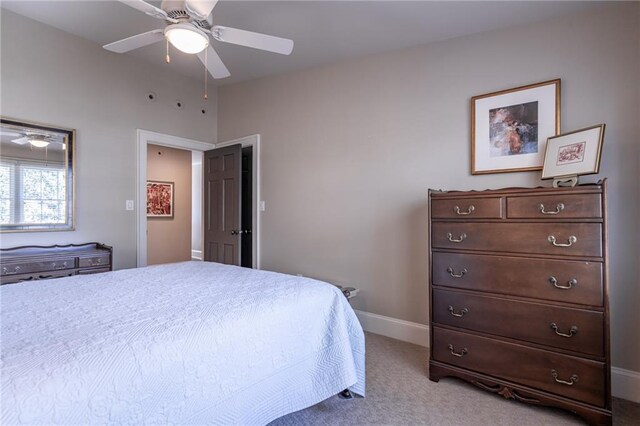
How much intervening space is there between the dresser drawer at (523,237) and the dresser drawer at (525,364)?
1.97 feet

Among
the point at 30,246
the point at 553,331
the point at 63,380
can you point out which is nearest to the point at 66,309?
the point at 63,380

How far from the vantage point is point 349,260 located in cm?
324

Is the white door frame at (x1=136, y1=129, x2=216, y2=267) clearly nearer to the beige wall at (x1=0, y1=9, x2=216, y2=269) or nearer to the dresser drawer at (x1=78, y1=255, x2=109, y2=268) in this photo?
the beige wall at (x1=0, y1=9, x2=216, y2=269)

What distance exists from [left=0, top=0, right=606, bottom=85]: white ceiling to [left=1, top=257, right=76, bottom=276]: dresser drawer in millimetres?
2080

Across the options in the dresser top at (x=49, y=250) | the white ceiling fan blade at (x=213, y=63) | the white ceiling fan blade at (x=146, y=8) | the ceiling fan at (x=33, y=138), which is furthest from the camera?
the ceiling fan at (x=33, y=138)

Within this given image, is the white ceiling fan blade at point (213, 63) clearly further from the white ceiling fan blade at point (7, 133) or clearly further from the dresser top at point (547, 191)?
the dresser top at point (547, 191)

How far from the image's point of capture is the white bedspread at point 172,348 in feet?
2.75

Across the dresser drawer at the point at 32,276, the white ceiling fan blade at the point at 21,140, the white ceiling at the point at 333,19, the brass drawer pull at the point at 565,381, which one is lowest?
the brass drawer pull at the point at 565,381

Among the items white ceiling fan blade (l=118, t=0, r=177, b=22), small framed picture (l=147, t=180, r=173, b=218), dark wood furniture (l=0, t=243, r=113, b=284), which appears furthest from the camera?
small framed picture (l=147, t=180, r=173, b=218)

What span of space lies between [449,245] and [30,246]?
11.4 ft

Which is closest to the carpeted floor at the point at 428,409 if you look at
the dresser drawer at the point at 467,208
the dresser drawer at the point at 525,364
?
the dresser drawer at the point at 525,364

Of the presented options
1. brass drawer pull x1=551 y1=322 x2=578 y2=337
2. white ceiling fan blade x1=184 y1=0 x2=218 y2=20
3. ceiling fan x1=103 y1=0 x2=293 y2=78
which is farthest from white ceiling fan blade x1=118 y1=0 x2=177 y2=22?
brass drawer pull x1=551 y1=322 x2=578 y2=337

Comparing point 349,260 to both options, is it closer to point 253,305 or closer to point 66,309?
point 253,305

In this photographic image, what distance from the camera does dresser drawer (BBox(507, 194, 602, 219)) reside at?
1.73 meters
